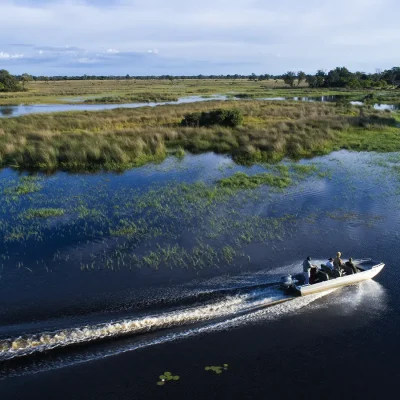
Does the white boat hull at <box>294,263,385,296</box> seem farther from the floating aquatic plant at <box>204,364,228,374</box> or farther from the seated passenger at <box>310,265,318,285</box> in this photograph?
the floating aquatic plant at <box>204,364,228,374</box>

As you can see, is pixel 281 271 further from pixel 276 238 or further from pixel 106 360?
pixel 106 360

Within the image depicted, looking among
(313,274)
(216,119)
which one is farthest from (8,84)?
(313,274)

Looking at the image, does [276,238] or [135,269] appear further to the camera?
[276,238]

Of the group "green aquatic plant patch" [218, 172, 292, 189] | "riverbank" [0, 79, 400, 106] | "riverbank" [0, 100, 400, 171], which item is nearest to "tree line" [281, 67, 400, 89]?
"riverbank" [0, 79, 400, 106]

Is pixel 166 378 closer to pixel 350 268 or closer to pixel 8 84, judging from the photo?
pixel 350 268

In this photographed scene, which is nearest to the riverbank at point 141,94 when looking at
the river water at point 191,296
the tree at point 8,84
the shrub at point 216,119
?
the tree at point 8,84

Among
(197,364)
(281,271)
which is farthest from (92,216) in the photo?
(197,364)

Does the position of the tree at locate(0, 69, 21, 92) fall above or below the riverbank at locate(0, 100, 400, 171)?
above
